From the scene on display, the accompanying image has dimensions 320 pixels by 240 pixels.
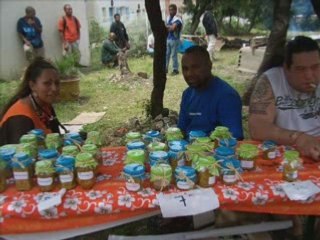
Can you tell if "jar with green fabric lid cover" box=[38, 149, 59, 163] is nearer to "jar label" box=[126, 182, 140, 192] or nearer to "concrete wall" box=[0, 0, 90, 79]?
"jar label" box=[126, 182, 140, 192]

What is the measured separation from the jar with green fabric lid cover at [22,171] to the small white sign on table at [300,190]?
1.07m

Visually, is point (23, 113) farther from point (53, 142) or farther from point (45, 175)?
point (45, 175)

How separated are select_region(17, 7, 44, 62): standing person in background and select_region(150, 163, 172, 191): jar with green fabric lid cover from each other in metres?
Result: 8.25

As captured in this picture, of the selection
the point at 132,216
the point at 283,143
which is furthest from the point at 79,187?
the point at 283,143

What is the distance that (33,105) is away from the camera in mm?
2416

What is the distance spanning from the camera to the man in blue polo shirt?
8.72ft

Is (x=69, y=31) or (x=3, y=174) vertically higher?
(x=3, y=174)

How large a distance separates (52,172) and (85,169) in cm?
13

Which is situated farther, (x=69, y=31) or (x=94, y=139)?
(x=69, y=31)

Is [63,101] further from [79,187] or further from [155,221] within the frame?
[79,187]

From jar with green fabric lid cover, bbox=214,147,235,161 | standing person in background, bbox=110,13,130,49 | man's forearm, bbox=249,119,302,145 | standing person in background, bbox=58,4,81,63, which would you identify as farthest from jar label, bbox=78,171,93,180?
standing person in background, bbox=110,13,130,49

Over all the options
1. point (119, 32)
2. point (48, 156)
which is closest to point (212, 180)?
point (48, 156)

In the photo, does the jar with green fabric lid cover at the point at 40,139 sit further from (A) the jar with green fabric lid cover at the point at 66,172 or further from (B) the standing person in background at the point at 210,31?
(B) the standing person in background at the point at 210,31

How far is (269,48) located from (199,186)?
463cm
